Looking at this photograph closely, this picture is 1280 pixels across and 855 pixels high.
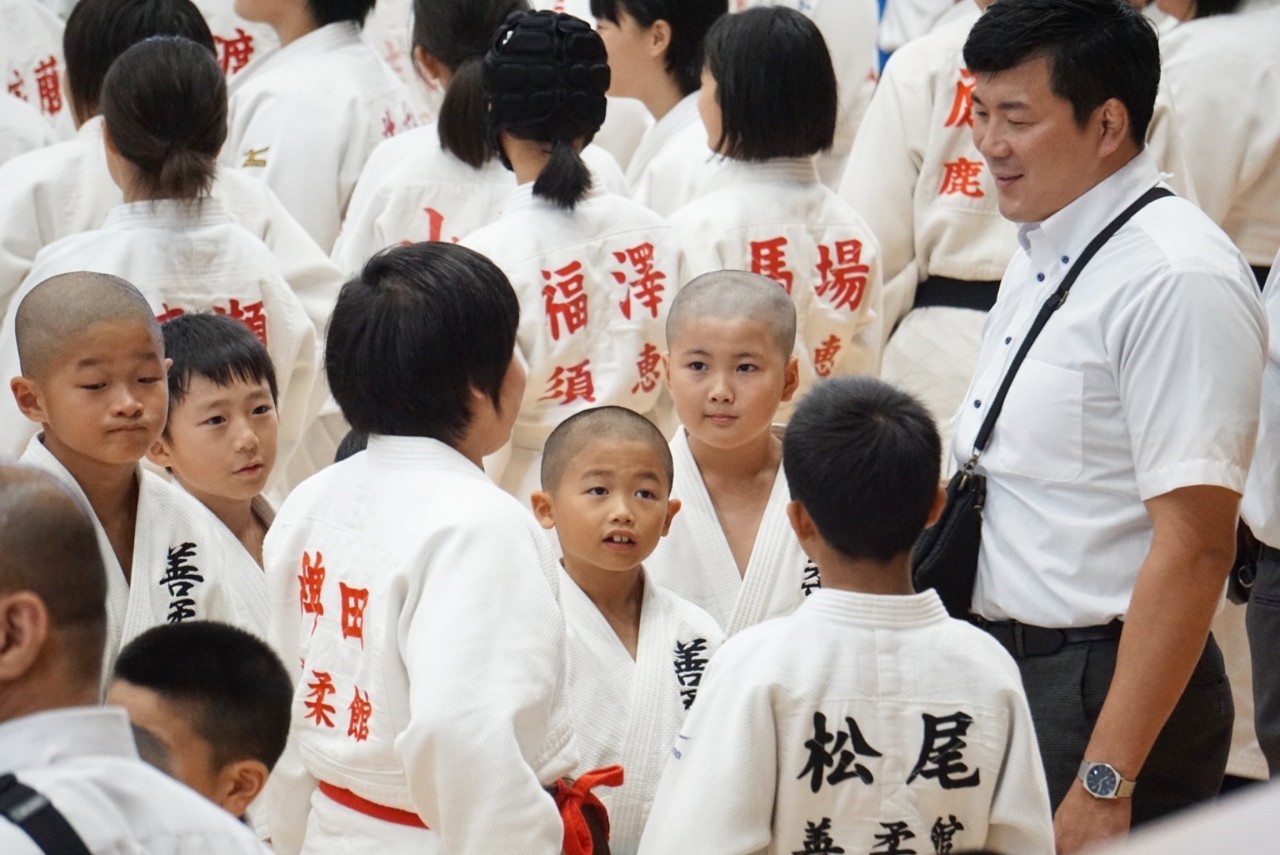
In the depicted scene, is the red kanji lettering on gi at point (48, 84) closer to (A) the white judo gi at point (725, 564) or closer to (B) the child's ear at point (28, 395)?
(B) the child's ear at point (28, 395)

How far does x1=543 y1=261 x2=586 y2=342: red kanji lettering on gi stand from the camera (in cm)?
420

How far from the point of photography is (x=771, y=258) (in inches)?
174

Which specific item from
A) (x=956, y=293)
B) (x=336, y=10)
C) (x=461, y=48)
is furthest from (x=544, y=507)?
(x=336, y=10)

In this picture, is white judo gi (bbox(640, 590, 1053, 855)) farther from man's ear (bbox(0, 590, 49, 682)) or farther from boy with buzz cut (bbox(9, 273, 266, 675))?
boy with buzz cut (bbox(9, 273, 266, 675))

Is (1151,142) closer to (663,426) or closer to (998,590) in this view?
(663,426)

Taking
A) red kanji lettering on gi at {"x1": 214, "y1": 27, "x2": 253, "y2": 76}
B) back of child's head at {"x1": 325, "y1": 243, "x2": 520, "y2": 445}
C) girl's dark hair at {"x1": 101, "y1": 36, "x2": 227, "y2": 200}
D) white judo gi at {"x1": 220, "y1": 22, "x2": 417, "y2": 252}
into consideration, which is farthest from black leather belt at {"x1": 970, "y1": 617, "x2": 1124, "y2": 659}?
red kanji lettering on gi at {"x1": 214, "y1": 27, "x2": 253, "y2": 76}

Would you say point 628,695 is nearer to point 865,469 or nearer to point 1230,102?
point 865,469

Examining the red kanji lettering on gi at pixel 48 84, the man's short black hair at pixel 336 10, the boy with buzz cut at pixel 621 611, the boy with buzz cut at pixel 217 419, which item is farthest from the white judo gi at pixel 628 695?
the red kanji lettering on gi at pixel 48 84

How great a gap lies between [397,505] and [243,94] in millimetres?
3369

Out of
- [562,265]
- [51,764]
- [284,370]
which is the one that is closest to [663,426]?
[562,265]

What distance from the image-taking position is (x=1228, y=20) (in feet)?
15.2

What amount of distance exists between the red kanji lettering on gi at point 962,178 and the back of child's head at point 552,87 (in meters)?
0.96

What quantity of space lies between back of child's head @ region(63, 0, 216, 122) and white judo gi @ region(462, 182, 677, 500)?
3.71ft

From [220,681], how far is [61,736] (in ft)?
2.02
